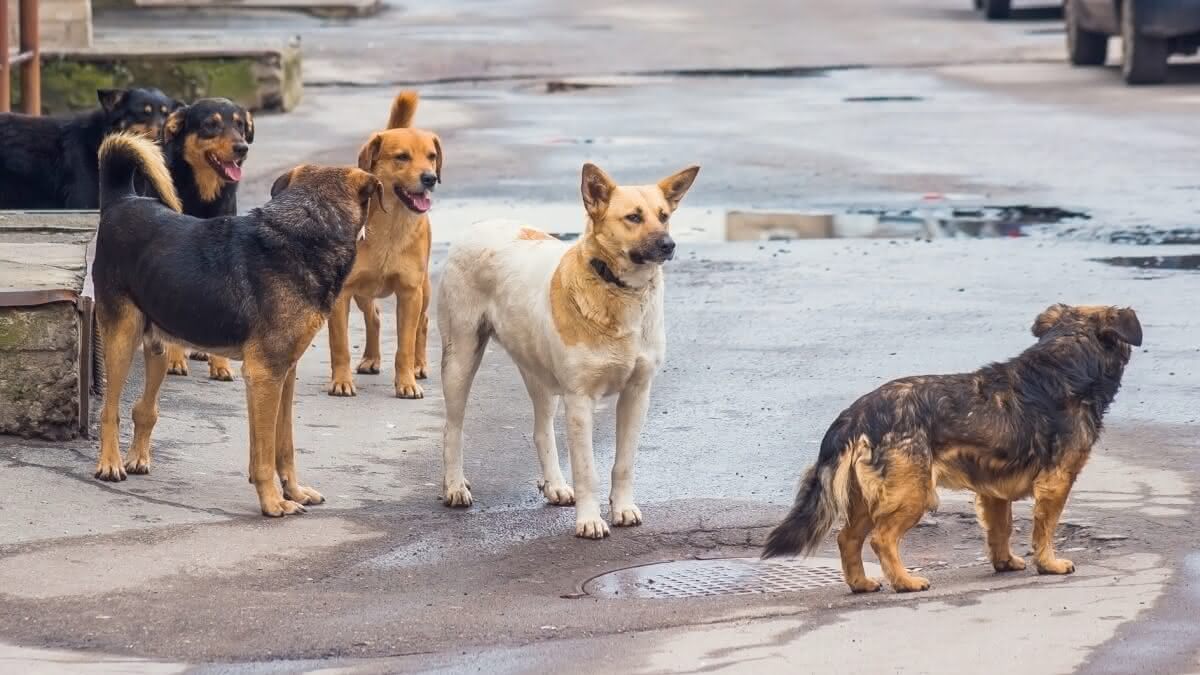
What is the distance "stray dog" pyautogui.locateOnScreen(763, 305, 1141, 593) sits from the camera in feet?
21.6

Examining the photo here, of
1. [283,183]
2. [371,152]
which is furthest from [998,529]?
[371,152]

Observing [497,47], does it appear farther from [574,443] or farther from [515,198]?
[574,443]

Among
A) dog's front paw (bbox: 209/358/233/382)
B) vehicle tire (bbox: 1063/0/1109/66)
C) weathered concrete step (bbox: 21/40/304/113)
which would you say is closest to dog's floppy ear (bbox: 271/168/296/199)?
dog's front paw (bbox: 209/358/233/382)

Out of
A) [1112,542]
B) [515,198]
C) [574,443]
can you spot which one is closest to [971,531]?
[1112,542]

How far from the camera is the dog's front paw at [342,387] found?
9914 mm

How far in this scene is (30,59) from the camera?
1647 centimetres

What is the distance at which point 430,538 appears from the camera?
7625mm

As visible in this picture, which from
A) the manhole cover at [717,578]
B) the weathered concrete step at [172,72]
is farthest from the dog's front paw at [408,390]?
the weathered concrete step at [172,72]

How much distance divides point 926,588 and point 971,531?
104cm

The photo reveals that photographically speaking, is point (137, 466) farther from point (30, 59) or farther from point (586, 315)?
point (30, 59)

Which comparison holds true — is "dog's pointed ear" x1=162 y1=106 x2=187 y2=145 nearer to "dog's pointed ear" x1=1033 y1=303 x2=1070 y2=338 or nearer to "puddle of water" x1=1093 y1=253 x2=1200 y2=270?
"dog's pointed ear" x1=1033 y1=303 x2=1070 y2=338

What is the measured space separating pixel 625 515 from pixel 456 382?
3.08ft

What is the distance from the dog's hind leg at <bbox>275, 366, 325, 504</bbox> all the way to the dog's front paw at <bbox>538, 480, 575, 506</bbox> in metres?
0.90

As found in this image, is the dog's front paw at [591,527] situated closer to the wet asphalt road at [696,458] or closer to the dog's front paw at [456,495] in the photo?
the wet asphalt road at [696,458]
